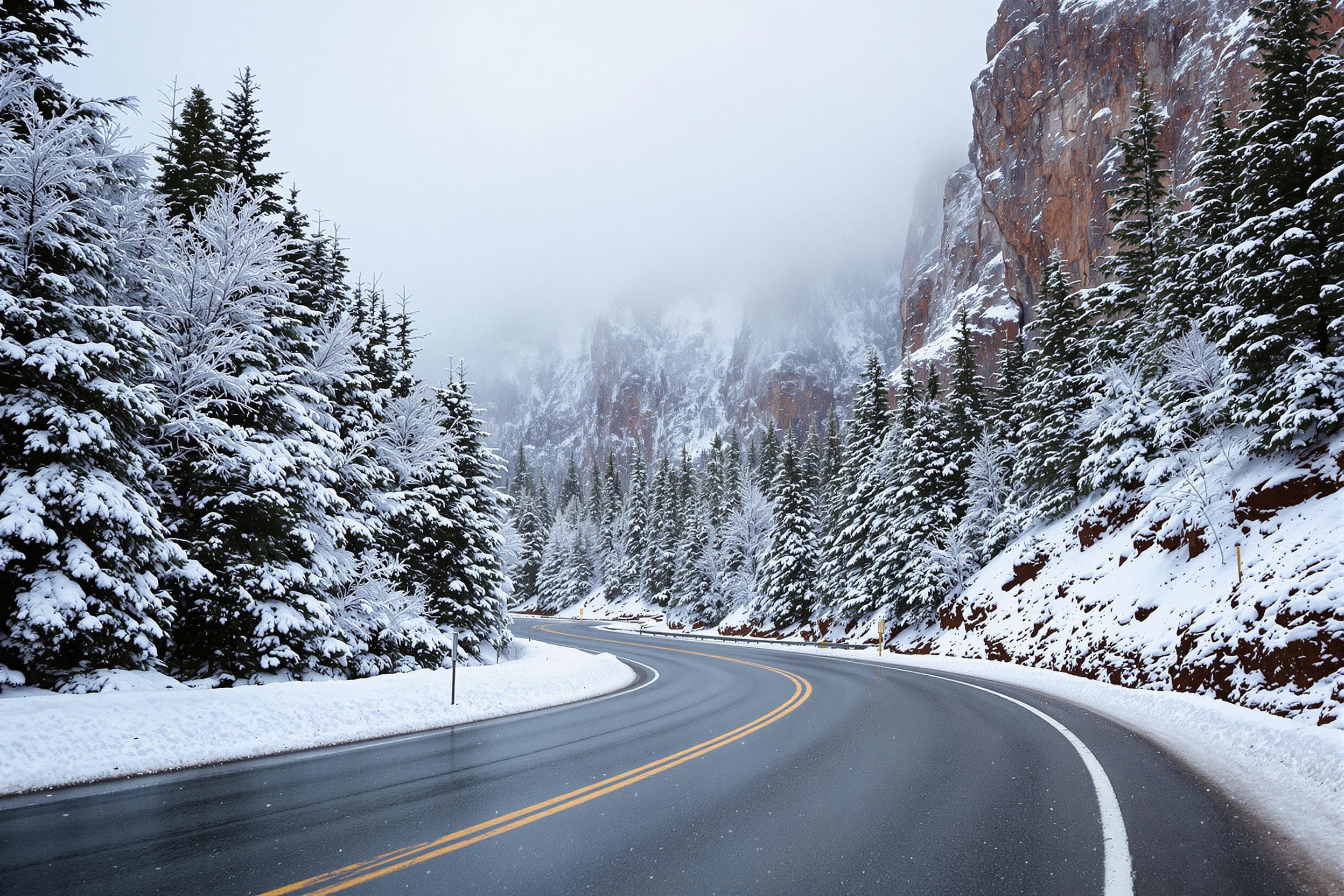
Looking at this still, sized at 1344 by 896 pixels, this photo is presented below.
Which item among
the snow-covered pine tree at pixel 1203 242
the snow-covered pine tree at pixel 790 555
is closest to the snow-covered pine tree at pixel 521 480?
the snow-covered pine tree at pixel 790 555

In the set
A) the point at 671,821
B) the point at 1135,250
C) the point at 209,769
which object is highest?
the point at 1135,250

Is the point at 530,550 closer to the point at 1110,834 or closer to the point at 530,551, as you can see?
the point at 530,551

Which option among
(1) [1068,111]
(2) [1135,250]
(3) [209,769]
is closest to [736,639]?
(2) [1135,250]

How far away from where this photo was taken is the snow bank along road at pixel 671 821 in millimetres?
4379

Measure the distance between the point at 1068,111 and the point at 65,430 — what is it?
10052 centimetres

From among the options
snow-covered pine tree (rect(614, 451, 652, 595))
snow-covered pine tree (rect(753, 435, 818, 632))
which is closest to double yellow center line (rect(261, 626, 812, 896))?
snow-covered pine tree (rect(753, 435, 818, 632))

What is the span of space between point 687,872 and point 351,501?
15785mm

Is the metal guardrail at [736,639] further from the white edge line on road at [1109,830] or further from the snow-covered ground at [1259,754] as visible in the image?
the white edge line on road at [1109,830]

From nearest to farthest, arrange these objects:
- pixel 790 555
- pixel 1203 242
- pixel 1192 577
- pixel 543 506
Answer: pixel 1192 577 → pixel 1203 242 → pixel 790 555 → pixel 543 506

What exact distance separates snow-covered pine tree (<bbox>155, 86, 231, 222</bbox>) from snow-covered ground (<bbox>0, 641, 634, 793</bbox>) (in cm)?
1145

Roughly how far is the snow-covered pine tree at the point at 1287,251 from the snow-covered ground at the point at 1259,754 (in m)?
6.91

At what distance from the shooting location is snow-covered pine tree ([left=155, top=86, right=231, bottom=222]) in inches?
617

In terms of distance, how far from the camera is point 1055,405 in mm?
26109

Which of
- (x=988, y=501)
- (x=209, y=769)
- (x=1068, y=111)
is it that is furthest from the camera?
(x=1068, y=111)
